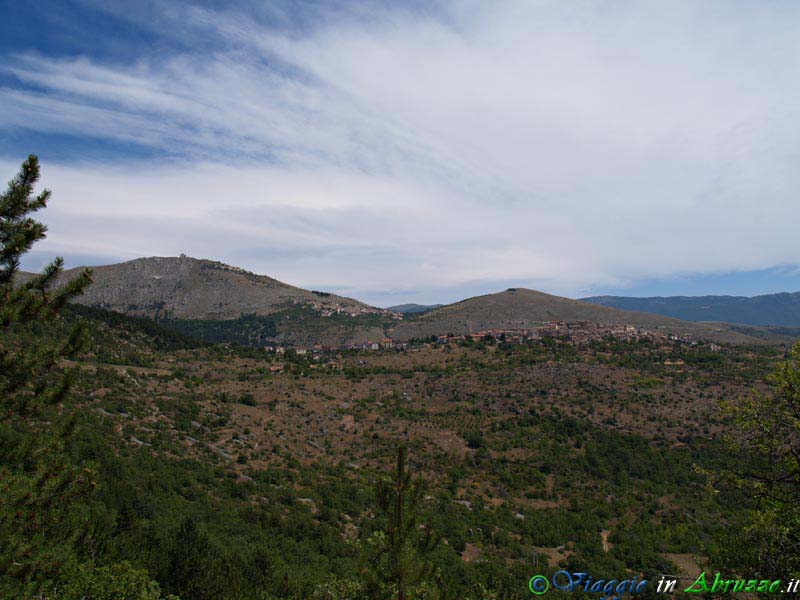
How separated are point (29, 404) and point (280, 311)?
A: 528 ft

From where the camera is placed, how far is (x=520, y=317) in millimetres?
141875

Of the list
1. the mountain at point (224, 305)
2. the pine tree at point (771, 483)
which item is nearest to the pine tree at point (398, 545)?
the pine tree at point (771, 483)

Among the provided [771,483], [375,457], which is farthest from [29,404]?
[375,457]

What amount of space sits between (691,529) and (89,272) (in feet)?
135

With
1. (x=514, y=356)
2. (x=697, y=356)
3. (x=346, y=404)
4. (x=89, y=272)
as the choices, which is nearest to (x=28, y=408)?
(x=89, y=272)

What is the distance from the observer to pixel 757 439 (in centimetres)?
930

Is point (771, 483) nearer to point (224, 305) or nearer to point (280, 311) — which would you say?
point (280, 311)

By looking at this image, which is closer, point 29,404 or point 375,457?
point 29,404

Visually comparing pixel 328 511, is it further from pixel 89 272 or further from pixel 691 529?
pixel 691 529

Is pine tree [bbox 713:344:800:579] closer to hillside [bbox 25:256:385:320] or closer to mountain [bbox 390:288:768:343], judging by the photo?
mountain [bbox 390:288:768:343]

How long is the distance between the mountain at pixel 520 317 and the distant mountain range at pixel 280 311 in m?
0.34

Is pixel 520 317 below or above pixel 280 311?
above

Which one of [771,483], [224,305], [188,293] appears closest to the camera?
[771,483]

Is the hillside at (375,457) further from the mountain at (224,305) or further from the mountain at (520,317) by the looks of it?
the mountain at (224,305)
